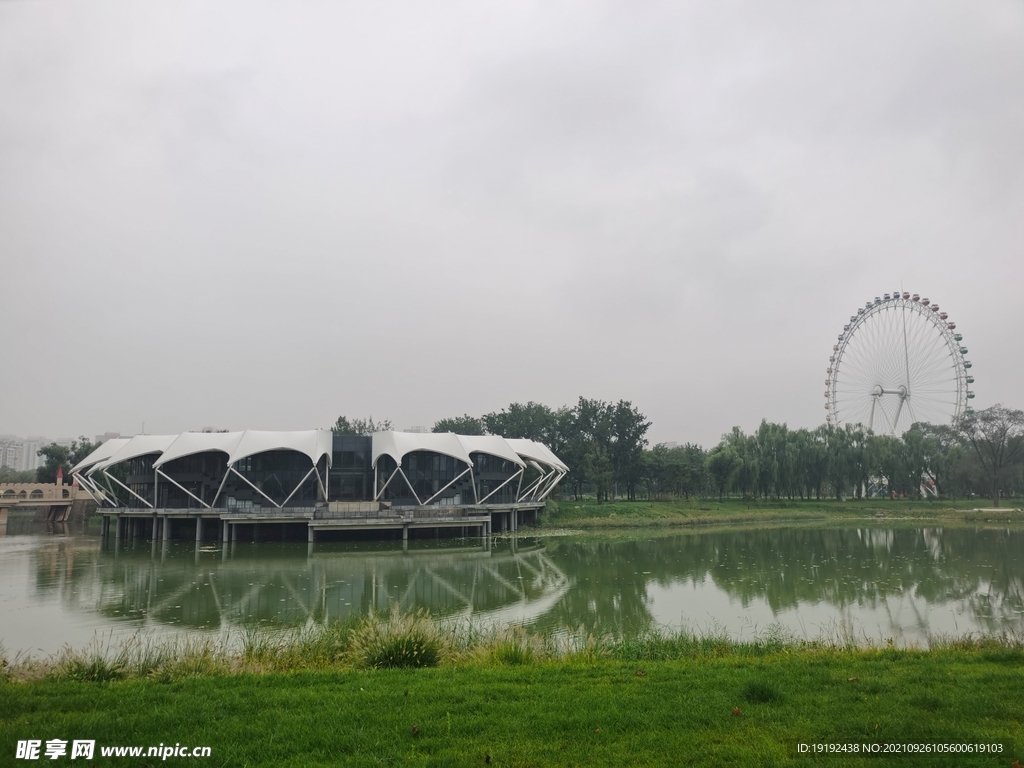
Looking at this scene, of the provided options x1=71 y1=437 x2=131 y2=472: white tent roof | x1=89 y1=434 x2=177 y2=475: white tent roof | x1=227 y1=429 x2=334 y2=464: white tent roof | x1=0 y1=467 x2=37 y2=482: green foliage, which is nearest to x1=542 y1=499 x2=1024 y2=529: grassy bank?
x1=227 y1=429 x2=334 y2=464: white tent roof

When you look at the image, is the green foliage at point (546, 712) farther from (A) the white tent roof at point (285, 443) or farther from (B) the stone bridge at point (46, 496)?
(B) the stone bridge at point (46, 496)

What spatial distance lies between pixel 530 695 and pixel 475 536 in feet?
104

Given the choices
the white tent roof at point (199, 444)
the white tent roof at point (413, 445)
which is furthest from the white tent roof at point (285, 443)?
the white tent roof at point (413, 445)

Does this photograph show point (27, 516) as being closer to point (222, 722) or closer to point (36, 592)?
point (36, 592)

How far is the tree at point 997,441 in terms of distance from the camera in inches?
1997

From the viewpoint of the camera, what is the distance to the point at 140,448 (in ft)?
125

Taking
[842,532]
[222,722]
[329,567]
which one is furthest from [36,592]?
[842,532]

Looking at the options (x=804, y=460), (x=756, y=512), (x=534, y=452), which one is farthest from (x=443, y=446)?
(x=804, y=460)

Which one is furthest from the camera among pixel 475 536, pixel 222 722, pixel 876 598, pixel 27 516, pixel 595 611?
pixel 27 516

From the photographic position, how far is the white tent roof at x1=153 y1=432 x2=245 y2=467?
35.5m

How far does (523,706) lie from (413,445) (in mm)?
32521

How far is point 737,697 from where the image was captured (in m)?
5.48

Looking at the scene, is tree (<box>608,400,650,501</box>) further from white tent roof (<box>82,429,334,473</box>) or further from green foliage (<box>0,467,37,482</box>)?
green foliage (<box>0,467,37,482</box>)

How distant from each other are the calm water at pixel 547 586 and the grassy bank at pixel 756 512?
11.0 m
